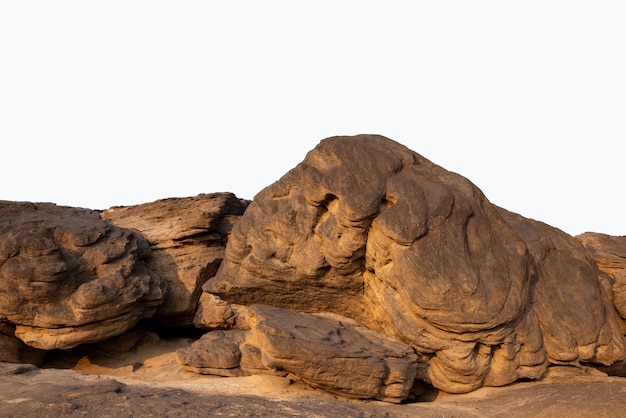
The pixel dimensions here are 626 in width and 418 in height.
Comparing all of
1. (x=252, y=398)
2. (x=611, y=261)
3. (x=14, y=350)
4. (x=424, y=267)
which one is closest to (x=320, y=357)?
(x=252, y=398)

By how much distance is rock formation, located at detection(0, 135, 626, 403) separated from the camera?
9.09m

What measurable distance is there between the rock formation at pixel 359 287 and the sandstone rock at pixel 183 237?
1.73ft

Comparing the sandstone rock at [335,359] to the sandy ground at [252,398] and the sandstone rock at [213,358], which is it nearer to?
the sandy ground at [252,398]

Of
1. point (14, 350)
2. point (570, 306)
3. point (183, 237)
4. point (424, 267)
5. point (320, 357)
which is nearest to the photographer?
point (320, 357)

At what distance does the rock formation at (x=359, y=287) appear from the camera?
29.8ft

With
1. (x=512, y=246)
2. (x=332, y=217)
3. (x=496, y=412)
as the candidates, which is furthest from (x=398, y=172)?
(x=496, y=412)

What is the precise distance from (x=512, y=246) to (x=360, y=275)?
2.79 metres

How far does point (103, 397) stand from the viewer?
7.23m

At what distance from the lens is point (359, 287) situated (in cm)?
1062

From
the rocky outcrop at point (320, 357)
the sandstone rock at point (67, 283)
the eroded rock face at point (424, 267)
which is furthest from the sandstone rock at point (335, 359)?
the sandstone rock at point (67, 283)

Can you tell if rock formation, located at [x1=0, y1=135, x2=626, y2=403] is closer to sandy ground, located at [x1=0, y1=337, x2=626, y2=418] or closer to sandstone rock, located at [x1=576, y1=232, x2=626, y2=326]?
sandstone rock, located at [x1=576, y1=232, x2=626, y2=326]

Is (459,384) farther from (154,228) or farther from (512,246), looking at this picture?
(154,228)

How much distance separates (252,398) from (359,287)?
345 centimetres

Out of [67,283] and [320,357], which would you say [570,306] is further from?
[67,283]
